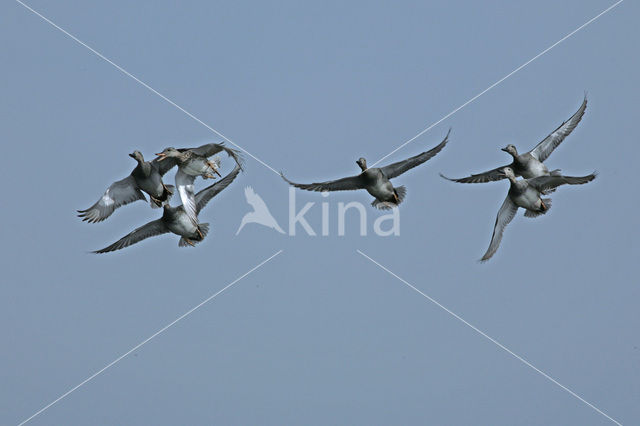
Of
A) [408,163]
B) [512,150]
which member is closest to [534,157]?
[512,150]

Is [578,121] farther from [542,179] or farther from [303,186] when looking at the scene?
[303,186]

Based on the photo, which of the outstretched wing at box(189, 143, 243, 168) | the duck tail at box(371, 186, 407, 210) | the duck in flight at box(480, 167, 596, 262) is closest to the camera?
the outstretched wing at box(189, 143, 243, 168)

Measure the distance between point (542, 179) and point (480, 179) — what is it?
10.0 ft

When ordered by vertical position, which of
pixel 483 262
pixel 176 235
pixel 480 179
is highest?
pixel 176 235

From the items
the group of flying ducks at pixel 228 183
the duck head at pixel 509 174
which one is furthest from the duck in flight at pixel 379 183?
the duck head at pixel 509 174

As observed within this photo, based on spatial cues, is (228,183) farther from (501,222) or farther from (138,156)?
(501,222)

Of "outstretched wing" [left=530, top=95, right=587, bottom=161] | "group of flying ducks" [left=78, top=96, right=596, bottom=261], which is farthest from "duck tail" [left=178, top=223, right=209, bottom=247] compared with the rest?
"outstretched wing" [left=530, top=95, right=587, bottom=161]

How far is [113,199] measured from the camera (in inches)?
1532

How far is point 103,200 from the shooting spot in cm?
3869

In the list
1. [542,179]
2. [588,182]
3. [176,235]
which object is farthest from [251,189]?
[588,182]

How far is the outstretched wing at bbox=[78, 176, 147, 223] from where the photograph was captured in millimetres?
38375

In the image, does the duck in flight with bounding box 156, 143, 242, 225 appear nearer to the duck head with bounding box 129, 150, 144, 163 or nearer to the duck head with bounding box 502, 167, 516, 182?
the duck head with bounding box 129, 150, 144, 163

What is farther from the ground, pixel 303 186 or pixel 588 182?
pixel 303 186

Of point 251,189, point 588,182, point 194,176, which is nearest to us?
point 588,182
